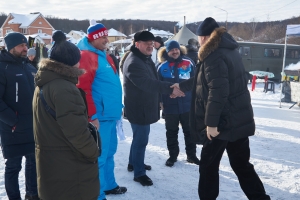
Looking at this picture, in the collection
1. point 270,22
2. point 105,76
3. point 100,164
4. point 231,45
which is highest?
point 270,22

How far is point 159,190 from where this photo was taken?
356 cm

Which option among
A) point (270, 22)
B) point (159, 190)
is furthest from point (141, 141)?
point (270, 22)

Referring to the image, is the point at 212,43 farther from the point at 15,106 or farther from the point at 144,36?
the point at 15,106

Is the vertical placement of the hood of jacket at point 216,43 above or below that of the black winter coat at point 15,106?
above

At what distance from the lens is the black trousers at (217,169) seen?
2812mm

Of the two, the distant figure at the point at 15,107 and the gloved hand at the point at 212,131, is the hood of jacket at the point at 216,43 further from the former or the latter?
the distant figure at the point at 15,107

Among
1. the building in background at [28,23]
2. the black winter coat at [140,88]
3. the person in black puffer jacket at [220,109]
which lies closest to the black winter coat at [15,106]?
the black winter coat at [140,88]

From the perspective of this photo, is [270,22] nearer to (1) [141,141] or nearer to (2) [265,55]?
(2) [265,55]

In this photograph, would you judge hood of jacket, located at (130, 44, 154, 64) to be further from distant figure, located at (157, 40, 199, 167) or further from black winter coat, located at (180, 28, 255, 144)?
black winter coat, located at (180, 28, 255, 144)

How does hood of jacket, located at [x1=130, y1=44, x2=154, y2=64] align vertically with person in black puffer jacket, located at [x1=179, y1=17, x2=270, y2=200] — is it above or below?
above

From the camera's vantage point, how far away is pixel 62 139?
2.05 meters

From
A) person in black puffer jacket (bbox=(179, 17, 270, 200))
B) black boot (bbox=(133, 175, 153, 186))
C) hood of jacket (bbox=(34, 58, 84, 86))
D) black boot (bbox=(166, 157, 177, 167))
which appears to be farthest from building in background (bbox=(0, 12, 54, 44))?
hood of jacket (bbox=(34, 58, 84, 86))

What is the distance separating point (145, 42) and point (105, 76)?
32.5 inches

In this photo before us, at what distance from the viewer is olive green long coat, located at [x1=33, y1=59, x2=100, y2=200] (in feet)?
6.44
